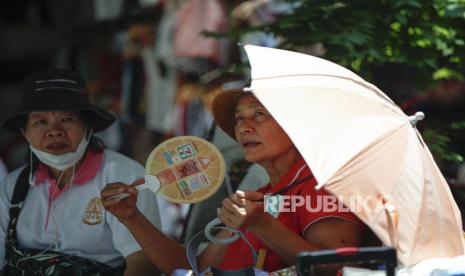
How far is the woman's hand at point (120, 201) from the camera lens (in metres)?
3.50

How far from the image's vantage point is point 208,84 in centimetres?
720

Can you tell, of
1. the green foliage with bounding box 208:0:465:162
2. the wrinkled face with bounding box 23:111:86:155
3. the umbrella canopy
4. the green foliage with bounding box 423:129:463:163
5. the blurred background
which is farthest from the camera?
the blurred background

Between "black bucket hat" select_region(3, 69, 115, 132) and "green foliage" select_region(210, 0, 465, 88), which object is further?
"green foliage" select_region(210, 0, 465, 88)

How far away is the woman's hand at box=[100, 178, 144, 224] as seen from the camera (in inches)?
138

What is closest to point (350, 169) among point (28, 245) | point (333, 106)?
point (333, 106)

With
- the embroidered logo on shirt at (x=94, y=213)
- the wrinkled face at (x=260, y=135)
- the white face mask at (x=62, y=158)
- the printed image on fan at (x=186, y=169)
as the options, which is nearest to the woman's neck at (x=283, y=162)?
the wrinkled face at (x=260, y=135)

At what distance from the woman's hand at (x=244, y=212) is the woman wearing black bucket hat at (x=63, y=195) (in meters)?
0.96

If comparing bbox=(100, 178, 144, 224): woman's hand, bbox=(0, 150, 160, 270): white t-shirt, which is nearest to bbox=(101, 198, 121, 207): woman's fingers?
bbox=(100, 178, 144, 224): woman's hand

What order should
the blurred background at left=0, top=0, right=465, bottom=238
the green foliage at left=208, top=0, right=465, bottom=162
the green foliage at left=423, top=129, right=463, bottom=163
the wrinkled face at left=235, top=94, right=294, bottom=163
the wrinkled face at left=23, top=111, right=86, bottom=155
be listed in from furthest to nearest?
the blurred background at left=0, top=0, right=465, bottom=238, the green foliage at left=208, top=0, right=465, bottom=162, the green foliage at left=423, top=129, right=463, bottom=163, the wrinkled face at left=23, top=111, right=86, bottom=155, the wrinkled face at left=235, top=94, right=294, bottom=163

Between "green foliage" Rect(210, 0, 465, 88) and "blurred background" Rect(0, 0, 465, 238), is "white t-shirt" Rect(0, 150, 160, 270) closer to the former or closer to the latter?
"blurred background" Rect(0, 0, 465, 238)

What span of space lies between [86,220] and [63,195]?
191mm

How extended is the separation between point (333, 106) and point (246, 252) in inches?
33.1

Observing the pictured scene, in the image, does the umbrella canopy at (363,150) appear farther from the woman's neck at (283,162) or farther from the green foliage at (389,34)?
the green foliage at (389,34)

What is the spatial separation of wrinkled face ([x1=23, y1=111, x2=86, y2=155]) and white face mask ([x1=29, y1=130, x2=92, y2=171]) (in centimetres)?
2
